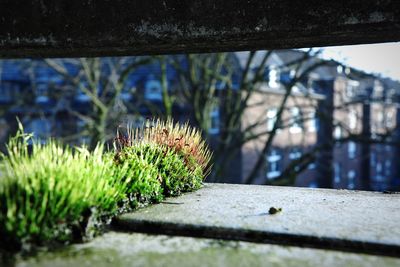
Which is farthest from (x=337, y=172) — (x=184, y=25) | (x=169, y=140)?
(x=184, y=25)

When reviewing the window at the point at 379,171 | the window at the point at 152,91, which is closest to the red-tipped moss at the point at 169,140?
the window at the point at 152,91

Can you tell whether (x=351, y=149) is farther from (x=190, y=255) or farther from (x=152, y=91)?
(x=190, y=255)

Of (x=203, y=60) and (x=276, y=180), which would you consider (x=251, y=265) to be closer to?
(x=276, y=180)

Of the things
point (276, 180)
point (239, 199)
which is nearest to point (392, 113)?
point (276, 180)

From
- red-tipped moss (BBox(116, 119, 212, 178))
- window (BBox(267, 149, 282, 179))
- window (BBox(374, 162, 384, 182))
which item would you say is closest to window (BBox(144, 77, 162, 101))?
window (BBox(267, 149, 282, 179))

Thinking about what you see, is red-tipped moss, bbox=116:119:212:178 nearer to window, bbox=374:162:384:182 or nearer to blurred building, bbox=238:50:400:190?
blurred building, bbox=238:50:400:190
